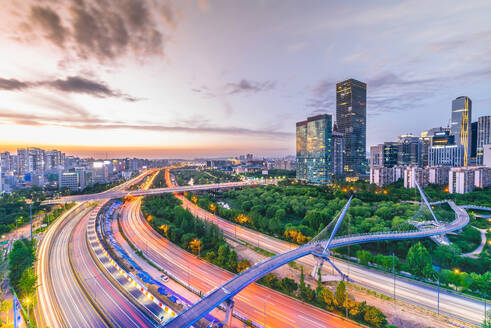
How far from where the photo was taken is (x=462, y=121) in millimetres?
114562

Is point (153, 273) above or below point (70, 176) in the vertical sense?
below

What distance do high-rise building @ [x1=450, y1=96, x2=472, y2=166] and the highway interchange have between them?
440 ft

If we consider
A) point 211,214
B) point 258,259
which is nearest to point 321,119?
point 211,214

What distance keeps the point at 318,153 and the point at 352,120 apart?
1928 inches

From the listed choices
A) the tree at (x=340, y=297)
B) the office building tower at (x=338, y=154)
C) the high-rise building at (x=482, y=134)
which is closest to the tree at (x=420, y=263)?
the tree at (x=340, y=297)

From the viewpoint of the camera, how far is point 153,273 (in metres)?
23.2

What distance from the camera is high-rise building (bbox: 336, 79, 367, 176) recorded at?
117 meters

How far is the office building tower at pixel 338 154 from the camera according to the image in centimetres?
11346

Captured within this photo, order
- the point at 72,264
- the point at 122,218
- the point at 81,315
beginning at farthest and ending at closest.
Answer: the point at 122,218 → the point at 72,264 → the point at 81,315

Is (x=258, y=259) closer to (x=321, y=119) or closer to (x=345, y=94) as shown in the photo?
(x=321, y=119)

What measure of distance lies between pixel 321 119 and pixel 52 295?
9446cm

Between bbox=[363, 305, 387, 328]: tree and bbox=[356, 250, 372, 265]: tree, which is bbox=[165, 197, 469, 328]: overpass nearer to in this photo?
bbox=[356, 250, 372, 265]: tree

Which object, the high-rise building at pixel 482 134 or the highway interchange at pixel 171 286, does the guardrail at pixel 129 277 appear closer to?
the highway interchange at pixel 171 286

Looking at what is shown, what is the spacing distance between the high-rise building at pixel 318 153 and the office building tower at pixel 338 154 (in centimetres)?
2046
